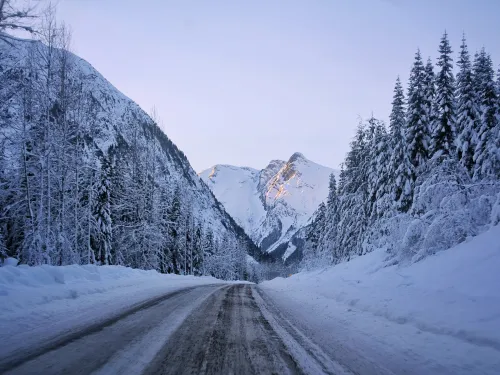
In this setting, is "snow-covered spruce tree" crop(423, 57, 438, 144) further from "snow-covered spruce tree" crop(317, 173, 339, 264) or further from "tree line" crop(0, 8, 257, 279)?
"tree line" crop(0, 8, 257, 279)

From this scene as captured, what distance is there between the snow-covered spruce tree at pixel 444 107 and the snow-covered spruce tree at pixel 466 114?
2.20 feet

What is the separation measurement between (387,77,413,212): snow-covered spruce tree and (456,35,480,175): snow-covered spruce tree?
379cm

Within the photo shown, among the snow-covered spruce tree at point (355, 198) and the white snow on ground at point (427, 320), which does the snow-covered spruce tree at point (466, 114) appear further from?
the white snow on ground at point (427, 320)

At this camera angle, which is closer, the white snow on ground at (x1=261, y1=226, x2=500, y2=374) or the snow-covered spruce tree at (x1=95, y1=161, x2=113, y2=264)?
the white snow on ground at (x1=261, y1=226, x2=500, y2=374)

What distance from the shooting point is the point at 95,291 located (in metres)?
9.94

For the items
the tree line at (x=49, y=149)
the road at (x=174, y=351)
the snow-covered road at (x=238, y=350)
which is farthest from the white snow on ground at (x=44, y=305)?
the tree line at (x=49, y=149)

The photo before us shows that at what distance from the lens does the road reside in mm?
3633

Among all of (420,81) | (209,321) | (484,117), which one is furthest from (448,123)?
(209,321)

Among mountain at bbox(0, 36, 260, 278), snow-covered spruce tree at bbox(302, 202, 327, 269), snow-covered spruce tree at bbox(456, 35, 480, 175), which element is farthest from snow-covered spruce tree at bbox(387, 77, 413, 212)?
snow-covered spruce tree at bbox(302, 202, 327, 269)

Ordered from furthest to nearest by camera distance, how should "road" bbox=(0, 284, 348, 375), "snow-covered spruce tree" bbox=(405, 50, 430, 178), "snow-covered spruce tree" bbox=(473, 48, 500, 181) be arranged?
"snow-covered spruce tree" bbox=(405, 50, 430, 178) → "snow-covered spruce tree" bbox=(473, 48, 500, 181) → "road" bbox=(0, 284, 348, 375)

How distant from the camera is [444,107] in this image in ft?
84.4

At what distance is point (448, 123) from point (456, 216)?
640 inches

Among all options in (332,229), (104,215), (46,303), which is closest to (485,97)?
(332,229)

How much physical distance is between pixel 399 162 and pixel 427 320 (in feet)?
78.6
